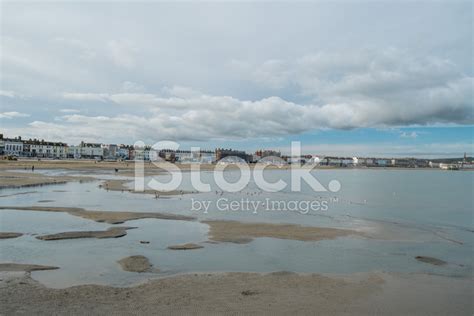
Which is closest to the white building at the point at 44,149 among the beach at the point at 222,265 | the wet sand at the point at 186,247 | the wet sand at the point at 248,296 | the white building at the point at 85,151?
the white building at the point at 85,151

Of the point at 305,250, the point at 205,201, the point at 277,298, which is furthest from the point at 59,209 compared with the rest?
the point at 277,298

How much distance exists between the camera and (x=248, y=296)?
870cm

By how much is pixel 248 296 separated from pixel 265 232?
8.16 metres

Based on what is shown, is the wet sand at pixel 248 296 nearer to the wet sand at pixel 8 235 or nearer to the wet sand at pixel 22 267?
the wet sand at pixel 22 267

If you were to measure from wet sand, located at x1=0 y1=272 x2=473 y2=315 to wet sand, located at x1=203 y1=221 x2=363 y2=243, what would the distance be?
5.08 metres

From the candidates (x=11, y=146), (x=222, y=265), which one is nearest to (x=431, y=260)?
(x=222, y=265)

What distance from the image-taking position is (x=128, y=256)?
466 inches

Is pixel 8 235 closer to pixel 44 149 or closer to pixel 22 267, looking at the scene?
pixel 22 267

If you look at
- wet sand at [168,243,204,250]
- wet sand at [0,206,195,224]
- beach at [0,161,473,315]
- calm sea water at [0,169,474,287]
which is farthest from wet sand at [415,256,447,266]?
wet sand at [0,206,195,224]

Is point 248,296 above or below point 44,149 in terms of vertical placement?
below

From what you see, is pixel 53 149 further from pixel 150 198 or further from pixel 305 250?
pixel 305 250

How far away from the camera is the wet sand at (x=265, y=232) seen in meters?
15.6

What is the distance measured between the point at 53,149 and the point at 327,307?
523 ft

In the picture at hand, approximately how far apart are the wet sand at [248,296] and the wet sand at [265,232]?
508 cm
